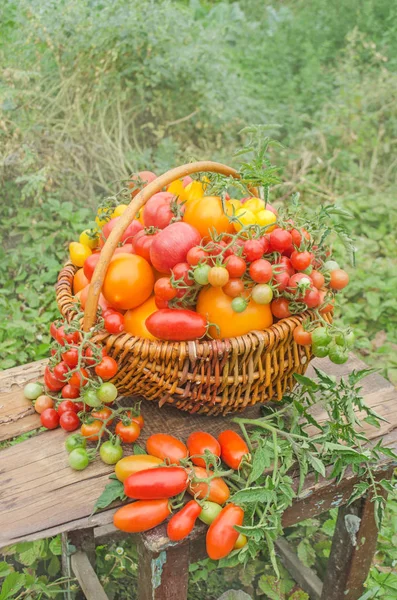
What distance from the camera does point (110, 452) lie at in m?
1.29

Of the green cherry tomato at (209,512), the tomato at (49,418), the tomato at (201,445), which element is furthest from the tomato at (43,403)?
the green cherry tomato at (209,512)

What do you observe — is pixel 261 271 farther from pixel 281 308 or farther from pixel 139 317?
pixel 139 317

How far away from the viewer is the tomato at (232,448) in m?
1.28

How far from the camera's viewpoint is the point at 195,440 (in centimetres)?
130

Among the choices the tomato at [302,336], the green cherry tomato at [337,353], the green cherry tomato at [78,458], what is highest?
the tomato at [302,336]

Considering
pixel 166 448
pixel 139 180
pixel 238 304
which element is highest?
pixel 139 180

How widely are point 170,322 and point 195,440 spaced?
268mm

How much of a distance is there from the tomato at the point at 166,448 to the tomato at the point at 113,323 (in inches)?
9.6

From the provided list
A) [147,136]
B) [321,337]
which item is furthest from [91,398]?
[147,136]

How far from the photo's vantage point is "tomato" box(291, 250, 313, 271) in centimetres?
127

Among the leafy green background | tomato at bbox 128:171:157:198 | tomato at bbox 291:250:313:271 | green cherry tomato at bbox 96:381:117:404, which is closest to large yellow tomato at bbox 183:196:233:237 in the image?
tomato at bbox 291:250:313:271

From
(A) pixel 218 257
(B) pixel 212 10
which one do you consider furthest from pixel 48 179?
(B) pixel 212 10

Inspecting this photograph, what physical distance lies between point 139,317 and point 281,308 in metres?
0.31

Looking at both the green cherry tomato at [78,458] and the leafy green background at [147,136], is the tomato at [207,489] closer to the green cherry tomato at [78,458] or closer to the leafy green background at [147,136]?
the green cherry tomato at [78,458]
